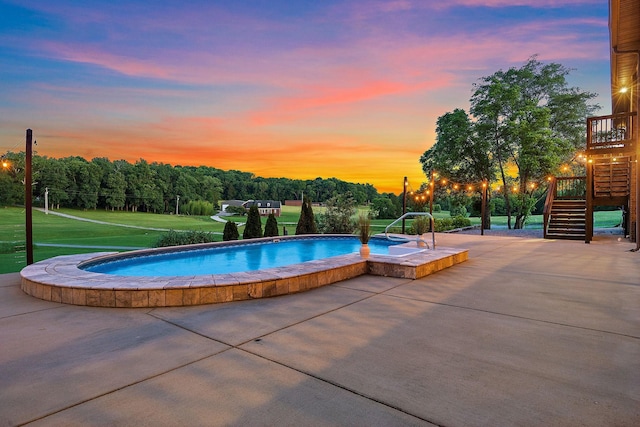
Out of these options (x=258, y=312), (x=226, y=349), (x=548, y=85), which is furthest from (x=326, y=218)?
(x=548, y=85)

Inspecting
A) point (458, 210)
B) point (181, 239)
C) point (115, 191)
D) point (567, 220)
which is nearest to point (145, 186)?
point (115, 191)

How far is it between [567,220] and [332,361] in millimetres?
13693

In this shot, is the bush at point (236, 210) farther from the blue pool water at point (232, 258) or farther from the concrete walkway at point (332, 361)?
the concrete walkway at point (332, 361)

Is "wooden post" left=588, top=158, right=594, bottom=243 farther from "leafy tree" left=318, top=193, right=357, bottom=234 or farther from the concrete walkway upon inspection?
"leafy tree" left=318, top=193, right=357, bottom=234

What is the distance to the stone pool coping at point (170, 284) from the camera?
3895 mm

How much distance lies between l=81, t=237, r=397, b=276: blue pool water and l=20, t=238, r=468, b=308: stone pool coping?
180 centimetres

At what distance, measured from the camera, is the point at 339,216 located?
16188mm

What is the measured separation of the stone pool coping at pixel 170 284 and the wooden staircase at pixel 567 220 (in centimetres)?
937

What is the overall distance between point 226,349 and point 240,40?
470 inches

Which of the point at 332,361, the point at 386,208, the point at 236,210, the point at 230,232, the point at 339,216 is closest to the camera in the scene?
the point at 332,361

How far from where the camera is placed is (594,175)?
12008 mm

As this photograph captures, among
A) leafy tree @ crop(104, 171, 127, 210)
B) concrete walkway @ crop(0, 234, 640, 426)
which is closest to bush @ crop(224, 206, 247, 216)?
leafy tree @ crop(104, 171, 127, 210)

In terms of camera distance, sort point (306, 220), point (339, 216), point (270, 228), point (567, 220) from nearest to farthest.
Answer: point (567, 220)
point (270, 228)
point (306, 220)
point (339, 216)

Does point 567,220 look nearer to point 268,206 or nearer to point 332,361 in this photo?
point 332,361
